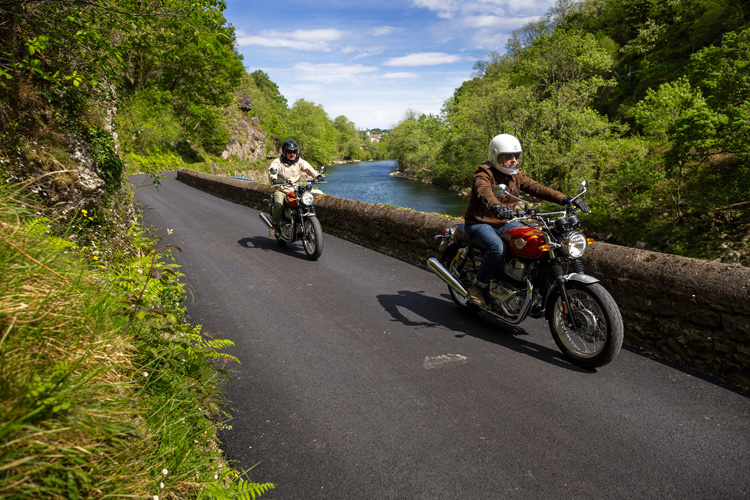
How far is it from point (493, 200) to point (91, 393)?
3.54 metres

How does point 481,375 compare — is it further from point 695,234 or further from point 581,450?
point 695,234

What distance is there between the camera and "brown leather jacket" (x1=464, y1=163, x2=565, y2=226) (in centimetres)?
416

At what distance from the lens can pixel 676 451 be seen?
8.13 feet

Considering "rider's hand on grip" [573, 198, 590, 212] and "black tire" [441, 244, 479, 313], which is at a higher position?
"rider's hand on grip" [573, 198, 590, 212]

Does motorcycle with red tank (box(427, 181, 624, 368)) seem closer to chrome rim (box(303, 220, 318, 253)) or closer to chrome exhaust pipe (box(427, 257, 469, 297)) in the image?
chrome exhaust pipe (box(427, 257, 469, 297))

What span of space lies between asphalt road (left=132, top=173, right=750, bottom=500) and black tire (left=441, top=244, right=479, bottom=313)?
0.49ft

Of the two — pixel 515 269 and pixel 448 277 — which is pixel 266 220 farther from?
pixel 515 269

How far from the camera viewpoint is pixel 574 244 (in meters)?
3.36

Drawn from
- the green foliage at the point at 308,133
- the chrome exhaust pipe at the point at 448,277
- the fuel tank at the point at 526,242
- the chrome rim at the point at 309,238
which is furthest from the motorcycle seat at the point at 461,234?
the green foliage at the point at 308,133

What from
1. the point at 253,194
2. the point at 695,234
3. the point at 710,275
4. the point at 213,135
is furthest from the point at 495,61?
the point at 710,275

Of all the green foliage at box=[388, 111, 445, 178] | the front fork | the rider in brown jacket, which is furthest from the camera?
the green foliage at box=[388, 111, 445, 178]

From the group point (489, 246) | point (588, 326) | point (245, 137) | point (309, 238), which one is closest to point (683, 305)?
point (588, 326)

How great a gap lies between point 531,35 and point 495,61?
7.04 meters

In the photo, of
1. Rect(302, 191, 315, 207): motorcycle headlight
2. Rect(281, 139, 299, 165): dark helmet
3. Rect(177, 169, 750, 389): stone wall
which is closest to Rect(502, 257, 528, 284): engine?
Rect(177, 169, 750, 389): stone wall
